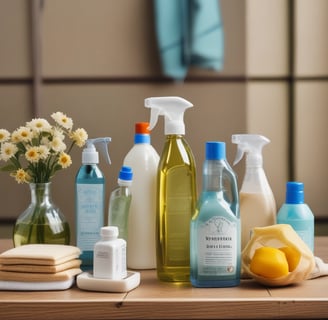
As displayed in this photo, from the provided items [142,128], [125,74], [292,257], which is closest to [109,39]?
[125,74]

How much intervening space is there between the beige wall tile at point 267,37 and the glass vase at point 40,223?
29.8 inches

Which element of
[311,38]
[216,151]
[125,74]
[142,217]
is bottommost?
[142,217]

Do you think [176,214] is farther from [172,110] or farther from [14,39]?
[14,39]

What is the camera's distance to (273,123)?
64.8 inches

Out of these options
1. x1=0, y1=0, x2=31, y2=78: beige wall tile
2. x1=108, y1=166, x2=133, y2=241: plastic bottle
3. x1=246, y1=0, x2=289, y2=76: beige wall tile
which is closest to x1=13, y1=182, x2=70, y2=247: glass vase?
x1=108, y1=166, x2=133, y2=241: plastic bottle

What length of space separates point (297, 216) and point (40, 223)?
1.52ft

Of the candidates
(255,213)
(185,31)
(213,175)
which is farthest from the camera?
(185,31)

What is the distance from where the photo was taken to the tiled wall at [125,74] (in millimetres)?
1618

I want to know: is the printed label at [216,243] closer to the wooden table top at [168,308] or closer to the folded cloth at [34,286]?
the wooden table top at [168,308]

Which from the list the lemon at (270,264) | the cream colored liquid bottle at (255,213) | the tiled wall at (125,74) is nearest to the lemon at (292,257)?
the lemon at (270,264)

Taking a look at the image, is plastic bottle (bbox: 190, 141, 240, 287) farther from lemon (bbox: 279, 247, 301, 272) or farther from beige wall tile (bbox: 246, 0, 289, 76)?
beige wall tile (bbox: 246, 0, 289, 76)

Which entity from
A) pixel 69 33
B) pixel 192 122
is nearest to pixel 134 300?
pixel 192 122

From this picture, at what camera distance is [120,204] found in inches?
42.0

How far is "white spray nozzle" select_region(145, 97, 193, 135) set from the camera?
1.03 metres
